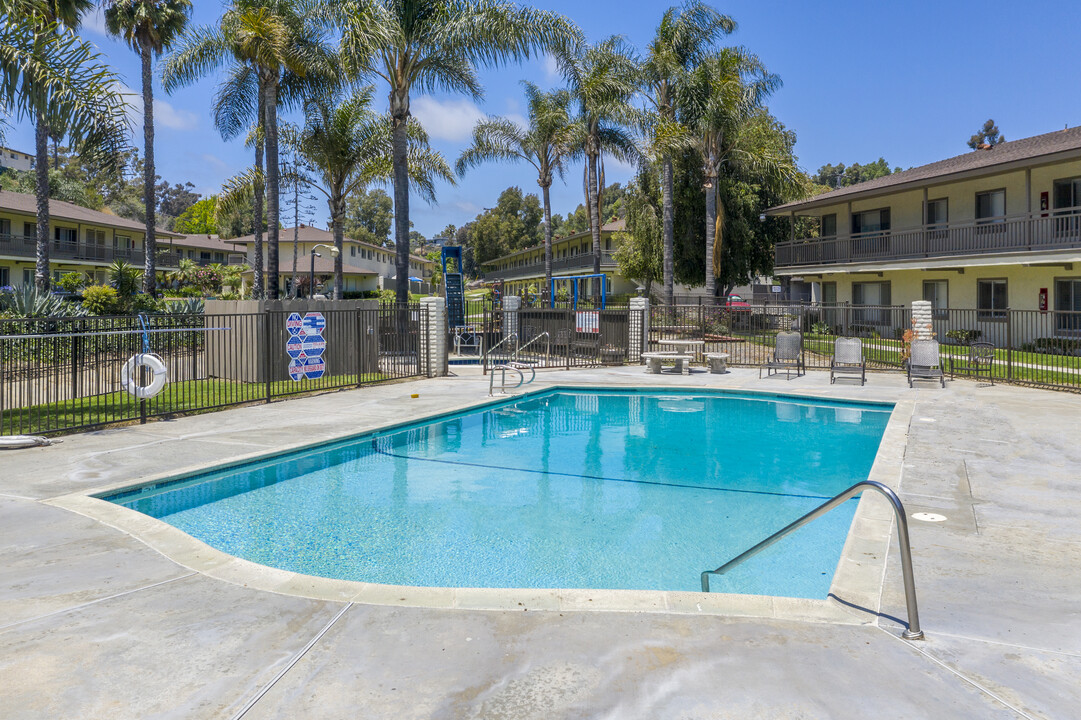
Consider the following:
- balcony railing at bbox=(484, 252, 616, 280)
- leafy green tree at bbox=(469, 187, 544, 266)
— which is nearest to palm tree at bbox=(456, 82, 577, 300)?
balcony railing at bbox=(484, 252, 616, 280)

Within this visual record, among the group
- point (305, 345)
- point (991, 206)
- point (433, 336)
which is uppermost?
point (991, 206)

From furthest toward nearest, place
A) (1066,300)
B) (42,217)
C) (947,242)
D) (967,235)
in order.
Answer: (42,217) < (947,242) < (967,235) < (1066,300)

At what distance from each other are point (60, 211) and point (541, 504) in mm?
48852

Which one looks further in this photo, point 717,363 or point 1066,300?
point 1066,300

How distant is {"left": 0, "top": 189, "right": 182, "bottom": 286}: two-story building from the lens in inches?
1596

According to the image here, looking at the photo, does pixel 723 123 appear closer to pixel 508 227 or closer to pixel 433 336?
pixel 433 336

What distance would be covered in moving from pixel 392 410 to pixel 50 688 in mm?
9789

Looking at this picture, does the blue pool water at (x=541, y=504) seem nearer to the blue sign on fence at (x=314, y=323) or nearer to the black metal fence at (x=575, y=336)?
the blue sign on fence at (x=314, y=323)

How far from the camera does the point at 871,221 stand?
33.0m

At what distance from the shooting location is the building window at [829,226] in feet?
116

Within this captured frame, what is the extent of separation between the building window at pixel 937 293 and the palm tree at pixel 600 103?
1485 cm

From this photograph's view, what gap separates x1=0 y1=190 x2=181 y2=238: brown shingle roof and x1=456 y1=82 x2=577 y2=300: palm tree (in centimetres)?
2569

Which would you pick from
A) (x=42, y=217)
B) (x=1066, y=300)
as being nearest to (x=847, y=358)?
(x=1066, y=300)

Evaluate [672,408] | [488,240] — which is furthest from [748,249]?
[488,240]
